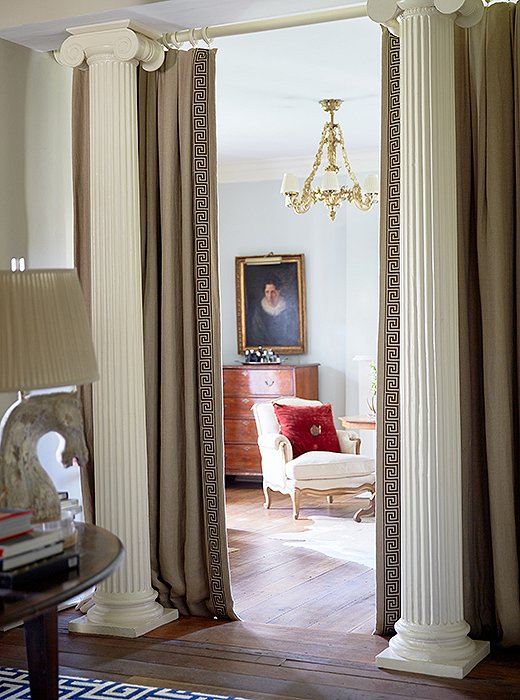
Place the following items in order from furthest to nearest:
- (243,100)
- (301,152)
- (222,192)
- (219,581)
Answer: (222,192) < (301,152) < (243,100) < (219,581)

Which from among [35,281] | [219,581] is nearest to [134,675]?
[219,581]

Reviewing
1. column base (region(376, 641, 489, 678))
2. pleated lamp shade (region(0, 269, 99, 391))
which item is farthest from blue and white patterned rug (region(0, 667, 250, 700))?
pleated lamp shade (region(0, 269, 99, 391))

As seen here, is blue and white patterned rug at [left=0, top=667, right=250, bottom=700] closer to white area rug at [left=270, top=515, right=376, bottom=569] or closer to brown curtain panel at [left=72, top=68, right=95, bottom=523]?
brown curtain panel at [left=72, top=68, right=95, bottom=523]

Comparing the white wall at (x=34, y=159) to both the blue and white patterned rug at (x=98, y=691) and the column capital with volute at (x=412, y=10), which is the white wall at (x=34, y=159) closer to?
the column capital with volute at (x=412, y=10)

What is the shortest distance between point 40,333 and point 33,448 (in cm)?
33

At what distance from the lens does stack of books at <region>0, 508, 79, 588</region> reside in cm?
222

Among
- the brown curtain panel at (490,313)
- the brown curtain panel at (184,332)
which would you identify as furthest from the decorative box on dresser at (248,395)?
the brown curtain panel at (490,313)

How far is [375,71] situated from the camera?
6027 mm

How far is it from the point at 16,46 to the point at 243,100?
2.18 meters

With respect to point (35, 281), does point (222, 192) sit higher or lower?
higher

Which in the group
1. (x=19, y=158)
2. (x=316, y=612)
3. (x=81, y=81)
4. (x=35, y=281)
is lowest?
(x=316, y=612)

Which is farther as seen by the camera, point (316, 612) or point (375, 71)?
point (375, 71)

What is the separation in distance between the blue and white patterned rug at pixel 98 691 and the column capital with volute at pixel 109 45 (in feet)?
8.20

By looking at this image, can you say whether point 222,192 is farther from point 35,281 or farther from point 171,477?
point 35,281
